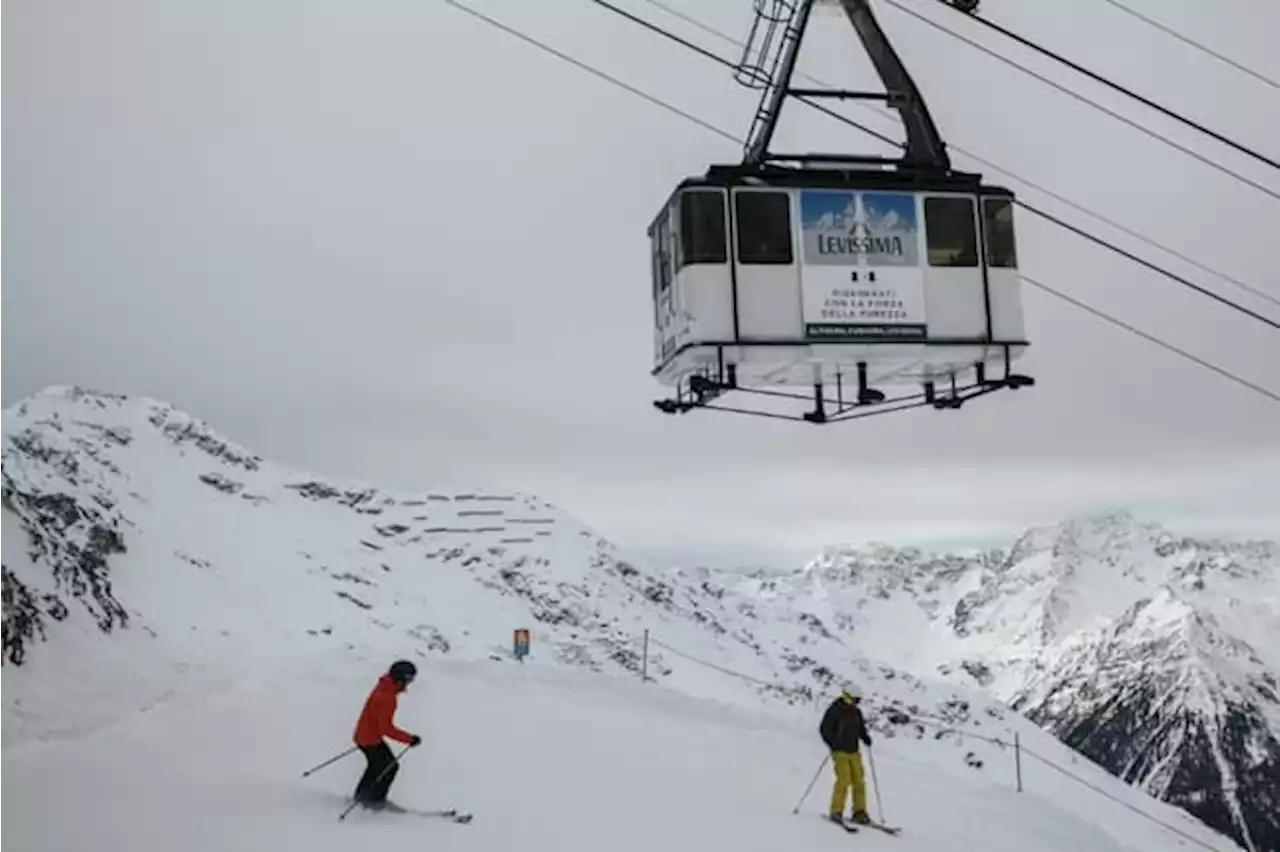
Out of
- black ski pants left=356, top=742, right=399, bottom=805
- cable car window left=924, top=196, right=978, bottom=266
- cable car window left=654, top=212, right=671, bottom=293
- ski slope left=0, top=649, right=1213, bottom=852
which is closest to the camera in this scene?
ski slope left=0, top=649, right=1213, bottom=852

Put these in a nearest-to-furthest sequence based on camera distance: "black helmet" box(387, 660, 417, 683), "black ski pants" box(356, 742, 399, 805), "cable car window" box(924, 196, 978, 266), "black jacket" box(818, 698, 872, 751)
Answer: "black helmet" box(387, 660, 417, 683)
"black ski pants" box(356, 742, 399, 805)
"cable car window" box(924, 196, 978, 266)
"black jacket" box(818, 698, 872, 751)

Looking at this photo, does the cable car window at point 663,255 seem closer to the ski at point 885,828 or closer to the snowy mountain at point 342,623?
the snowy mountain at point 342,623

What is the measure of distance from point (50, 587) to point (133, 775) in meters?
6.43

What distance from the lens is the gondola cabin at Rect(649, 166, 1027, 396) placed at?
33.6ft

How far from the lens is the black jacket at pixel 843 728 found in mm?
11164

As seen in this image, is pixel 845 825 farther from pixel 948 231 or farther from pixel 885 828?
pixel 948 231

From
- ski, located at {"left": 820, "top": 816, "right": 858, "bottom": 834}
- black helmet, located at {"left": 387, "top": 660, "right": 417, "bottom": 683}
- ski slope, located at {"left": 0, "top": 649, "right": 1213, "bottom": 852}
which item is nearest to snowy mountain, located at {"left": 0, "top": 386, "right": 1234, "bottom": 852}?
ski slope, located at {"left": 0, "top": 649, "right": 1213, "bottom": 852}

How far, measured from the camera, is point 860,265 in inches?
412

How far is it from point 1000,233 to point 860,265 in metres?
1.54

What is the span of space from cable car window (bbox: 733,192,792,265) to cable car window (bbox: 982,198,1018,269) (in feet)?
6.49

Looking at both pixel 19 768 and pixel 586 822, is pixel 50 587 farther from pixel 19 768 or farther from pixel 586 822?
pixel 586 822

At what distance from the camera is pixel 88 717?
467 inches

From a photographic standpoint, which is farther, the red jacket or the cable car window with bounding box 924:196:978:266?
the cable car window with bounding box 924:196:978:266

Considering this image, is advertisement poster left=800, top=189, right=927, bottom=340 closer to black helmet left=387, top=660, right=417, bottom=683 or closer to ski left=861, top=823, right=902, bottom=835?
black helmet left=387, top=660, right=417, bottom=683
